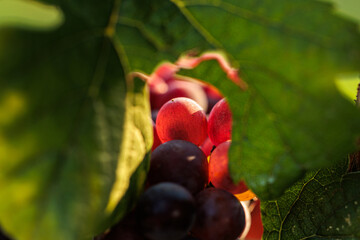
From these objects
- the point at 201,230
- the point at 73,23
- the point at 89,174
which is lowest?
the point at 201,230

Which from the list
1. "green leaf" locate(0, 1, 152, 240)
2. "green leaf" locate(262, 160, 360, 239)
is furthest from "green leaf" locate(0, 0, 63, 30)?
"green leaf" locate(262, 160, 360, 239)

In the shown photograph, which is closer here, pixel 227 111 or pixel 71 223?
pixel 71 223

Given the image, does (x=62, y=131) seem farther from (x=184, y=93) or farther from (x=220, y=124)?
(x=184, y=93)

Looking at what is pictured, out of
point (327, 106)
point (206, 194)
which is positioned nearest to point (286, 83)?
point (327, 106)

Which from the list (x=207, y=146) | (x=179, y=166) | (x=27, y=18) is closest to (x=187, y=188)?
(x=179, y=166)

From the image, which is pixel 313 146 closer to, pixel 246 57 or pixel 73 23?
pixel 246 57

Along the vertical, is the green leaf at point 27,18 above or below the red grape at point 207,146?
above

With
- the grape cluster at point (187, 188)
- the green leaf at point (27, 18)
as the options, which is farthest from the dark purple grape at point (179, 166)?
the green leaf at point (27, 18)

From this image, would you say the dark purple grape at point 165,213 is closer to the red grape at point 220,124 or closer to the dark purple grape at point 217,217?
the dark purple grape at point 217,217
